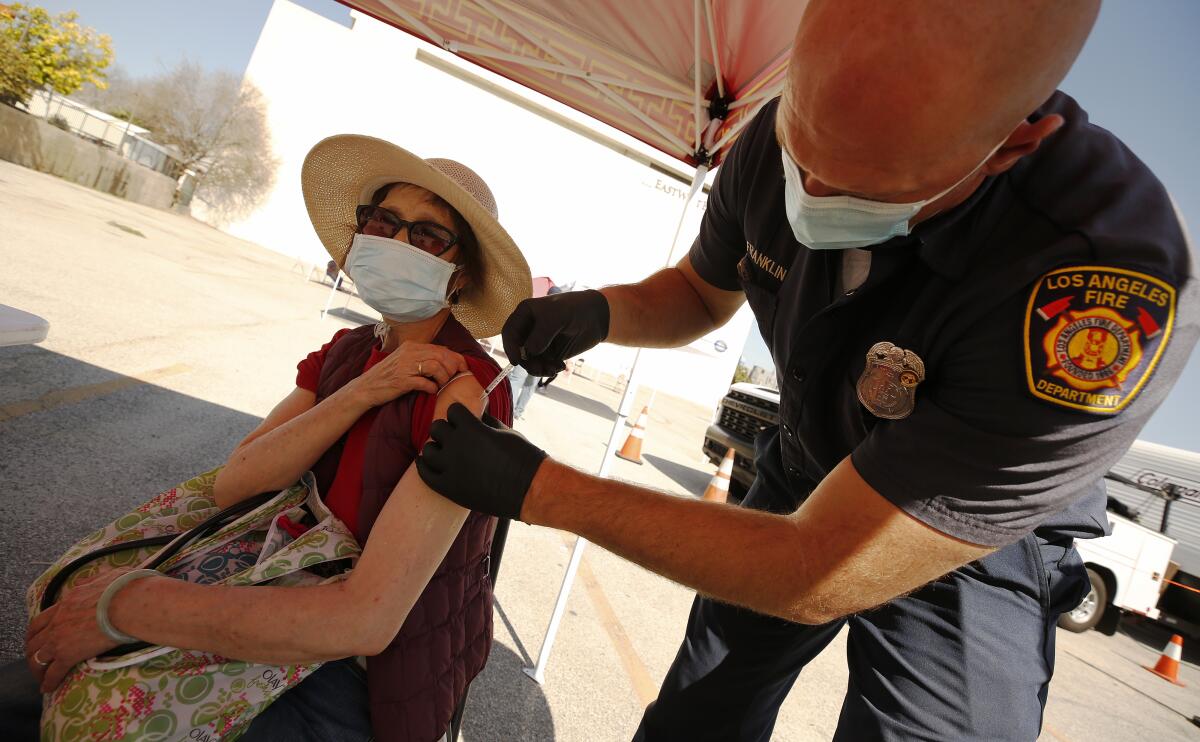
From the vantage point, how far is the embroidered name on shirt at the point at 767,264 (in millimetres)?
1611

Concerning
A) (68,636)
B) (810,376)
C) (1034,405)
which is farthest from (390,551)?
(1034,405)

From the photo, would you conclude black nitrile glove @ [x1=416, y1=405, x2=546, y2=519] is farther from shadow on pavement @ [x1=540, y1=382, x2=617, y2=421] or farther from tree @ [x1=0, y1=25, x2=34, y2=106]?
tree @ [x1=0, y1=25, x2=34, y2=106]

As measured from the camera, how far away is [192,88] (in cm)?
2905

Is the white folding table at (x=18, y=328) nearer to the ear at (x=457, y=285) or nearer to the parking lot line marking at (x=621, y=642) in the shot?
the ear at (x=457, y=285)

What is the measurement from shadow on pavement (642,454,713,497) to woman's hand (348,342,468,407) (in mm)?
7203

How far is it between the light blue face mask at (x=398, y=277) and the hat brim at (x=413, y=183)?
149 mm

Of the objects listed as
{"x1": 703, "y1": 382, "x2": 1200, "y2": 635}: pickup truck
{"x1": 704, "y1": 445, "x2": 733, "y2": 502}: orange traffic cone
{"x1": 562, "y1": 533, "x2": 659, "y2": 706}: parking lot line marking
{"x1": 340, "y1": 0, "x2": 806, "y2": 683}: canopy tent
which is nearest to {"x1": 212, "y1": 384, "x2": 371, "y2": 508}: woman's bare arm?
{"x1": 340, "y1": 0, "x2": 806, "y2": 683}: canopy tent

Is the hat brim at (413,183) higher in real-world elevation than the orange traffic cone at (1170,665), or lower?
higher

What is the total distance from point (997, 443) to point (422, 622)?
1100mm

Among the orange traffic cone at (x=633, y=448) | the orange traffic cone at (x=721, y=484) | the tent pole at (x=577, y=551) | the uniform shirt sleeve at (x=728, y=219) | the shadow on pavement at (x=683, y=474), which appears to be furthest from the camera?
the orange traffic cone at (x=633, y=448)

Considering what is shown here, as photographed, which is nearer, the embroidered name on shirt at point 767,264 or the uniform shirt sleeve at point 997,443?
the uniform shirt sleeve at point 997,443

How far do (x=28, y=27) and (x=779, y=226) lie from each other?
33780mm

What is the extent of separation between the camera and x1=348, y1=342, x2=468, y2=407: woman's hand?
1.34 meters

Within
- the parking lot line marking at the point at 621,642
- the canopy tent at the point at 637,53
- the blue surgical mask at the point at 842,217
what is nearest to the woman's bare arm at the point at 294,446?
the blue surgical mask at the point at 842,217
